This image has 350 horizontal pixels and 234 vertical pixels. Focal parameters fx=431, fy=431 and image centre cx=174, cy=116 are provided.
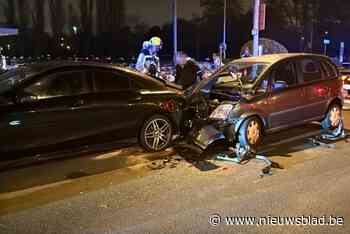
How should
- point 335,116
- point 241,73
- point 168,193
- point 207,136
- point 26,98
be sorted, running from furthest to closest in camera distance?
point 335,116 → point 241,73 → point 207,136 → point 26,98 → point 168,193

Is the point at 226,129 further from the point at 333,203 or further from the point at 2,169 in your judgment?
the point at 2,169

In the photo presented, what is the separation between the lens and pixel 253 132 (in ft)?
24.0

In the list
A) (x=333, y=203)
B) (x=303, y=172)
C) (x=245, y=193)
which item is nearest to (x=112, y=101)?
(x=245, y=193)

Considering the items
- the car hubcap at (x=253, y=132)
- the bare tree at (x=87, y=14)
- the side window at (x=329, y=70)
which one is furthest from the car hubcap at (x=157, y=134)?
the bare tree at (x=87, y=14)

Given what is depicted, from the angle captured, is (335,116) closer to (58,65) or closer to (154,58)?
(154,58)

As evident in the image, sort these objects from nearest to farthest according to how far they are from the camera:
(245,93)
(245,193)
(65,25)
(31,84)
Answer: (245,193)
(31,84)
(245,93)
(65,25)

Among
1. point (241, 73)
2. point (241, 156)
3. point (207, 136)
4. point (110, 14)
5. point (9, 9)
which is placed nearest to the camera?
point (241, 156)

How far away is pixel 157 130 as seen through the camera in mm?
→ 7414

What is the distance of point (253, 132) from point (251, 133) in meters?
0.05

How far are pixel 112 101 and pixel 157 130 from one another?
99cm

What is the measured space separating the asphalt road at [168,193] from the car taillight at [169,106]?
0.74m

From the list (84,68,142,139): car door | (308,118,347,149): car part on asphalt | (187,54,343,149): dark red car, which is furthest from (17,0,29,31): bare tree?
(308,118,347,149): car part on asphalt

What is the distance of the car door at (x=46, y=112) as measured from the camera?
5965 mm

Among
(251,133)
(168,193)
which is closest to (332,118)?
(251,133)
